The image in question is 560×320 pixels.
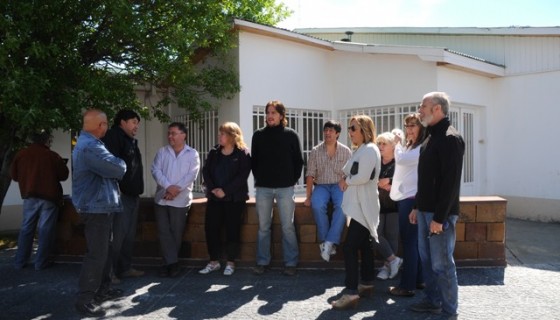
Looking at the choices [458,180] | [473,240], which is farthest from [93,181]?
[473,240]

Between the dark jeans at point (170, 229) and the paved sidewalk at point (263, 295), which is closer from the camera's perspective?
the paved sidewalk at point (263, 295)

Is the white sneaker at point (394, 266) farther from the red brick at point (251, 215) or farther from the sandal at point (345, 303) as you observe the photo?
the red brick at point (251, 215)

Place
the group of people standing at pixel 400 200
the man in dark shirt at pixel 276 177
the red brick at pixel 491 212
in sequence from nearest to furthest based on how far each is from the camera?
the group of people standing at pixel 400 200
the man in dark shirt at pixel 276 177
the red brick at pixel 491 212

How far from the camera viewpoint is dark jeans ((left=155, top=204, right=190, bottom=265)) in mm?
5598

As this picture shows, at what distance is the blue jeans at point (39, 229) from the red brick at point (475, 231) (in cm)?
502

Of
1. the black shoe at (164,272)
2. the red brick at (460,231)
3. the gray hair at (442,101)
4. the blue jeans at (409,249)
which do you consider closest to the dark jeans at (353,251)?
the blue jeans at (409,249)

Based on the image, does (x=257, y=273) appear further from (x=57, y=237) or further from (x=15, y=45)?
(x=15, y=45)

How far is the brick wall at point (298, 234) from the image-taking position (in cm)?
578

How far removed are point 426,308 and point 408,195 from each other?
3.49ft

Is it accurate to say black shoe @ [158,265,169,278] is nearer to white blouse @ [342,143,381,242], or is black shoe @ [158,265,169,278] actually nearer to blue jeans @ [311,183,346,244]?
blue jeans @ [311,183,346,244]

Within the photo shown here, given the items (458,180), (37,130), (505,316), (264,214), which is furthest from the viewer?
(37,130)

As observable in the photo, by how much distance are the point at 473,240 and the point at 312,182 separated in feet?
6.62

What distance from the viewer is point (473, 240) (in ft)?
19.0

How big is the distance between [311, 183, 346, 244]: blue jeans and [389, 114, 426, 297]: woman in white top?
0.77 metres
